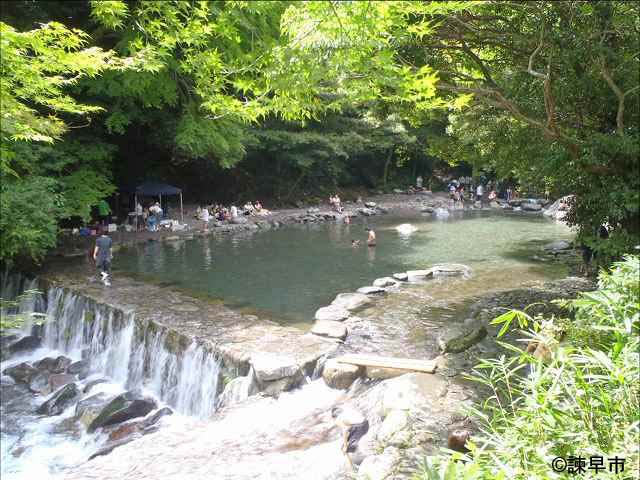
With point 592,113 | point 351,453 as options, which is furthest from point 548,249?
point 351,453

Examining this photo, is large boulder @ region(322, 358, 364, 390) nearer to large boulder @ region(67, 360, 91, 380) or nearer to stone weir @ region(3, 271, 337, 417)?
stone weir @ region(3, 271, 337, 417)

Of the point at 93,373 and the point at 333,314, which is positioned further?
the point at 93,373

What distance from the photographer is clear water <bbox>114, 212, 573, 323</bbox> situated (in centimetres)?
1274

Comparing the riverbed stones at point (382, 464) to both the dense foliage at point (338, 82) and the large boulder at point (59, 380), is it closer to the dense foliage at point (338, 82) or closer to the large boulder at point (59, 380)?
the dense foliage at point (338, 82)

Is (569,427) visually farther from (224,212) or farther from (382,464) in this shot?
(224,212)

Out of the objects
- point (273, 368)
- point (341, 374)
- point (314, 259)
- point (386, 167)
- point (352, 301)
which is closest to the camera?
point (341, 374)

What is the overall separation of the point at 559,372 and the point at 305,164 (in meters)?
26.9

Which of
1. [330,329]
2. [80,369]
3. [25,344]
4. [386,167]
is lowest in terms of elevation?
[80,369]

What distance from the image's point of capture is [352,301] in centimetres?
1098

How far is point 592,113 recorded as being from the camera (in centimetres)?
877

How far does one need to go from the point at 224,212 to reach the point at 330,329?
17.0 meters

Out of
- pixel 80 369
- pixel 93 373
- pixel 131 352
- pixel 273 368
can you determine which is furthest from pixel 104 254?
pixel 273 368

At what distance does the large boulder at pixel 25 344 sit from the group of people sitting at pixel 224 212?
36.7ft

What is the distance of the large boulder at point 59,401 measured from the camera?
364 inches
